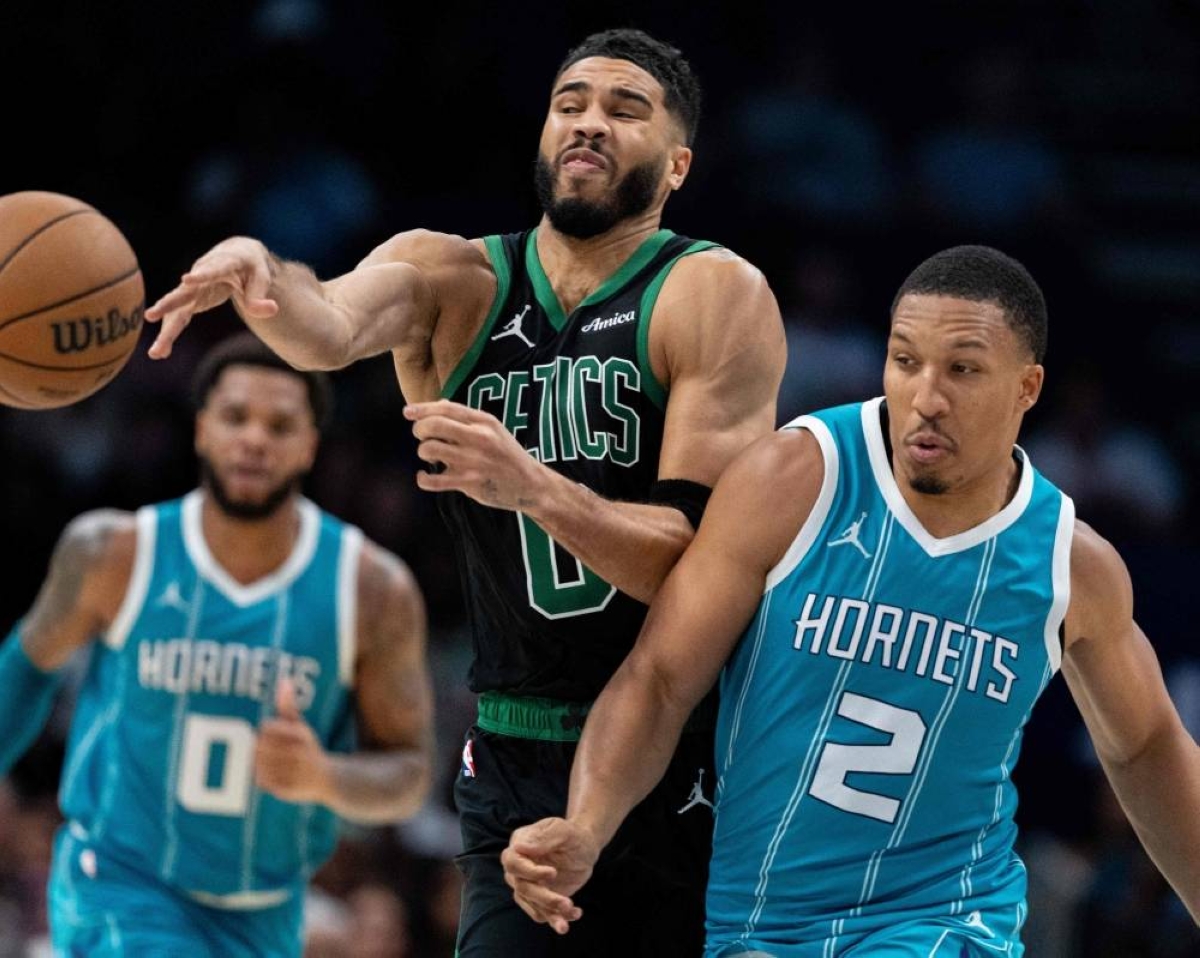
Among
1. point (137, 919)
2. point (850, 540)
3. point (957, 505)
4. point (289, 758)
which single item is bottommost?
point (137, 919)

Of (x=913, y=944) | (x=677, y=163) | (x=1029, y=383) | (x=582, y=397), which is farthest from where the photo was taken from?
(x=677, y=163)

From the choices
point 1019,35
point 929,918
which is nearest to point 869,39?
point 1019,35

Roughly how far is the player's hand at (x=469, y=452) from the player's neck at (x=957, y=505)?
917 millimetres

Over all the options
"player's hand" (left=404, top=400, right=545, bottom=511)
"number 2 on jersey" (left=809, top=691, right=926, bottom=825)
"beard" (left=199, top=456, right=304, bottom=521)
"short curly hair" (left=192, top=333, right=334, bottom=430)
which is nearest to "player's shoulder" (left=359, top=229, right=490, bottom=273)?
"player's hand" (left=404, top=400, right=545, bottom=511)

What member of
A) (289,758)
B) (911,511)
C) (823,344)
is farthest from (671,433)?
(823,344)

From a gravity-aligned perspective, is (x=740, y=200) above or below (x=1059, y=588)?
above

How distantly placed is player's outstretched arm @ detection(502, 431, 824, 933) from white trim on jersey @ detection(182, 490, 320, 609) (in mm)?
2627

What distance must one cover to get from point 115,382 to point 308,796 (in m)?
4.53

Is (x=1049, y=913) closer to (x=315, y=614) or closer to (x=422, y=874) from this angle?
(x=422, y=874)

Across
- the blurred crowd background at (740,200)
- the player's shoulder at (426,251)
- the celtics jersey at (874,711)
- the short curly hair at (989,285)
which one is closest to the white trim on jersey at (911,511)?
the celtics jersey at (874,711)

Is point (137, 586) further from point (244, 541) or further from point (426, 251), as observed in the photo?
point (426, 251)

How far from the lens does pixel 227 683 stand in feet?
21.8

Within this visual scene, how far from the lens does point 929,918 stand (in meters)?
4.34

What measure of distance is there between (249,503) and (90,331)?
197 centimetres
